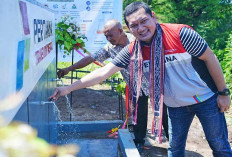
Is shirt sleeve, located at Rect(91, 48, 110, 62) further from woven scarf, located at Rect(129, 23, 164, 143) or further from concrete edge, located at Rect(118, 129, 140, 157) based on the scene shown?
woven scarf, located at Rect(129, 23, 164, 143)

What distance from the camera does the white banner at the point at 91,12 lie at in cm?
601

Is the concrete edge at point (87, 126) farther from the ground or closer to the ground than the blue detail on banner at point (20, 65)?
closer to the ground

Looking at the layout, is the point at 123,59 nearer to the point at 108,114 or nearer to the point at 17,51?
the point at 17,51

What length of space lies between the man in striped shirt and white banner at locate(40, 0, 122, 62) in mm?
3460

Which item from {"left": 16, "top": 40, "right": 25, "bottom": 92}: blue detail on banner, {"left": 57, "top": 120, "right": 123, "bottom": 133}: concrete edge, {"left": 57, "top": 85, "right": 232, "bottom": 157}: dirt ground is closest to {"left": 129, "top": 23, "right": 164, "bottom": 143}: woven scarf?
{"left": 16, "top": 40, "right": 25, "bottom": 92}: blue detail on banner

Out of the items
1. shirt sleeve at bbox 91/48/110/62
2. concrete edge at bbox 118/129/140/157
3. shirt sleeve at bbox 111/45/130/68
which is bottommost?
concrete edge at bbox 118/129/140/157

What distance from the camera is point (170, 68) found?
2516 mm

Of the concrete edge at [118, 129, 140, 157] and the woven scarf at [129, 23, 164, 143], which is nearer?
the woven scarf at [129, 23, 164, 143]

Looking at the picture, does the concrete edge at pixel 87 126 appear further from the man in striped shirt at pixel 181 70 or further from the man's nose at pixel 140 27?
the man's nose at pixel 140 27

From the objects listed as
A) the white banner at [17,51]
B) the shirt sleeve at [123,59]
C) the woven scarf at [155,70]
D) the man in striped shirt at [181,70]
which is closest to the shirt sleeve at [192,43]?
the man in striped shirt at [181,70]

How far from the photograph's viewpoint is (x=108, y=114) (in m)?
6.09

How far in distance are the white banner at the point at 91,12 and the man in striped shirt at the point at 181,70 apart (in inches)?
136

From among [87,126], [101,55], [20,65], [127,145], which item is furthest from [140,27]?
[87,126]

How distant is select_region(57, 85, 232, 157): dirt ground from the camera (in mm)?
4363
